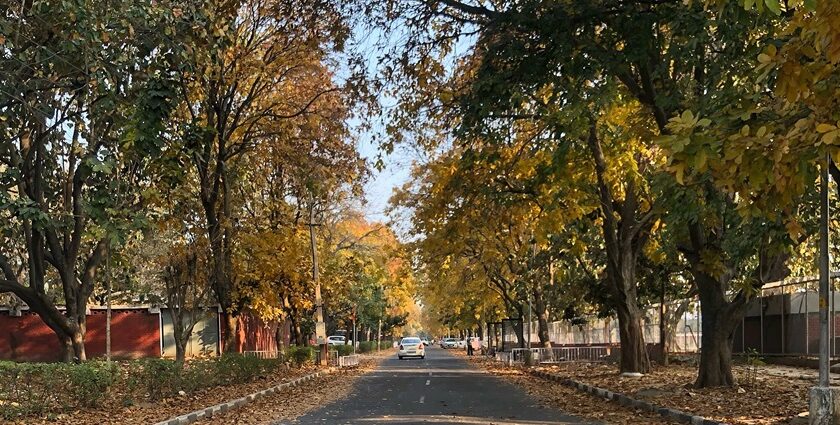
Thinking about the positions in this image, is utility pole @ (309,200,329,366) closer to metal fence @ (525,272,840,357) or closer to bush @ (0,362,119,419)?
metal fence @ (525,272,840,357)

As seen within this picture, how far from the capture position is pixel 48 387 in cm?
1134

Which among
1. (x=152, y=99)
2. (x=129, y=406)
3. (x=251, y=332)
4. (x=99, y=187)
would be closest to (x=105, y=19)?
(x=152, y=99)

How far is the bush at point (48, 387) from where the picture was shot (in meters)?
10.9

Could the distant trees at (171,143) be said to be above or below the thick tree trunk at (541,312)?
above

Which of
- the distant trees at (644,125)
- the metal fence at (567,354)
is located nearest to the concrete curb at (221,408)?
the distant trees at (644,125)

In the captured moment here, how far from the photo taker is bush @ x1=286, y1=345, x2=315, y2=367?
3065 centimetres

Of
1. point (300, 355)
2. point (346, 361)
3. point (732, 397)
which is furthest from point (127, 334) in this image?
point (732, 397)

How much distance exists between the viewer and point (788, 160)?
607 centimetres

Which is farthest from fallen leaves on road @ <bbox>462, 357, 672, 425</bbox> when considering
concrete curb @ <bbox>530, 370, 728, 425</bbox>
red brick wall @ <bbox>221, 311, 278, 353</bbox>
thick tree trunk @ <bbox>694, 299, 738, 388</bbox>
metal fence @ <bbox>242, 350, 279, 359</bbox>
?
red brick wall @ <bbox>221, 311, 278, 353</bbox>

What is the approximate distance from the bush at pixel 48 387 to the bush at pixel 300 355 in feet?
58.9

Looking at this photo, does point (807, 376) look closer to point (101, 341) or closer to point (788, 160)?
point (788, 160)

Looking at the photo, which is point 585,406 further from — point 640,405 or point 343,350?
point 343,350

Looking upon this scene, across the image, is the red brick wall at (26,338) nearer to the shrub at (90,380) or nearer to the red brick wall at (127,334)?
the red brick wall at (127,334)

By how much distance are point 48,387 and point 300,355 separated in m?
20.4
